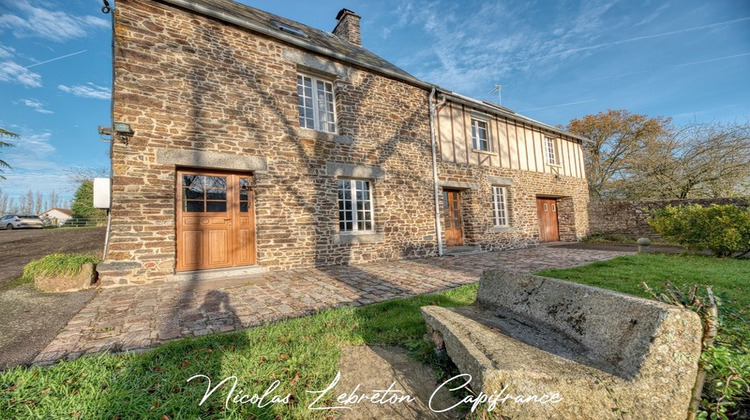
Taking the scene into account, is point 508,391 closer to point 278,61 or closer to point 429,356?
point 429,356

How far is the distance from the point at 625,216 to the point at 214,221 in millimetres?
14951

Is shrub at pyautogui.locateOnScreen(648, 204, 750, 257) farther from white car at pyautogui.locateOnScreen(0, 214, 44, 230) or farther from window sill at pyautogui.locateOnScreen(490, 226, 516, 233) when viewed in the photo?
white car at pyautogui.locateOnScreen(0, 214, 44, 230)

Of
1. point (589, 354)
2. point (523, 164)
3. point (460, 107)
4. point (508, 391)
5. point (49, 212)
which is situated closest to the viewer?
point (508, 391)

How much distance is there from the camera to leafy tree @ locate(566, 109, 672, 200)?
17531mm

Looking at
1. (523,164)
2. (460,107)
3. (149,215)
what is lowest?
(149,215)

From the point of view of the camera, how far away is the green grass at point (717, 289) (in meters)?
1.21

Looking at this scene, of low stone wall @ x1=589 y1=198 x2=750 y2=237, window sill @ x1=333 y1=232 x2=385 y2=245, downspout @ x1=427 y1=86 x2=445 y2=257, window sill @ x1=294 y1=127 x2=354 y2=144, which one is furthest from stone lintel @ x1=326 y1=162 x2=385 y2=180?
low stone wall @ x1=589 y1=198 x2=750 y2=237

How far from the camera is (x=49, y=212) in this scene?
48.7m

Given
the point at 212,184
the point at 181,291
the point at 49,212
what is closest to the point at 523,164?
the point at 212,184

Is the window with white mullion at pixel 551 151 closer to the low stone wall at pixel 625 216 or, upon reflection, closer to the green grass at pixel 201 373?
the low stone wall at pixel 625 216

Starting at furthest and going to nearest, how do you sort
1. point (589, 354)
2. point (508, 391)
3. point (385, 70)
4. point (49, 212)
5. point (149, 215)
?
point (49, 212), point (385, 70), point (149, 215), point (589, 354), point (508, 391)

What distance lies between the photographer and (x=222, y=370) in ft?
6.42

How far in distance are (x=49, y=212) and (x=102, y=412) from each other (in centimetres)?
7002

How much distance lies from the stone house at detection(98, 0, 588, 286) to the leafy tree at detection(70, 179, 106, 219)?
23.3 m
